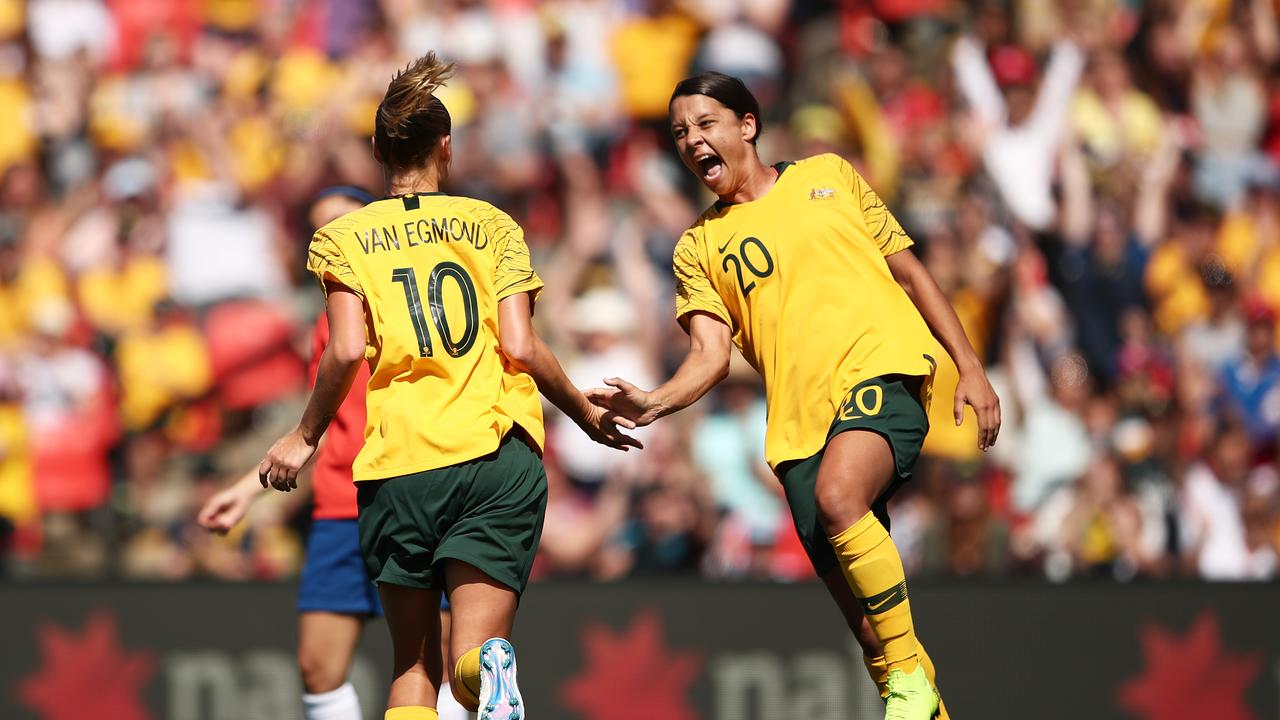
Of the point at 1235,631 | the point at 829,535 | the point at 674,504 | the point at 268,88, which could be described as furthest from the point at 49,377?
the point at 1235,631

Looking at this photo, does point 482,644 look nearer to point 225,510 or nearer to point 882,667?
point 882,667

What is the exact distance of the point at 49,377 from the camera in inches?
408

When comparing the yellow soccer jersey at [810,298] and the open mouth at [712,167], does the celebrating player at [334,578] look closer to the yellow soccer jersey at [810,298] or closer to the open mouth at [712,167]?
the open mouth at [712,167]

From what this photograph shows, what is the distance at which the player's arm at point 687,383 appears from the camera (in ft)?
18.3

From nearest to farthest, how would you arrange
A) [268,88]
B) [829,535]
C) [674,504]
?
[829,535], [674,504], [268,88]

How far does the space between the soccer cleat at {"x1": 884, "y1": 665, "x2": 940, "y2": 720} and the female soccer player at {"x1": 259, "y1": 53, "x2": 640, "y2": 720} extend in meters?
1.30

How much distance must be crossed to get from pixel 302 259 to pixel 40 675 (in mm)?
3322

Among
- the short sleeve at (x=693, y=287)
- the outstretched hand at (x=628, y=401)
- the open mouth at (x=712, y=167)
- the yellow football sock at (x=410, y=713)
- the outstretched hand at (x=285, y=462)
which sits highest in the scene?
the open mouth at (x=712, y=167)

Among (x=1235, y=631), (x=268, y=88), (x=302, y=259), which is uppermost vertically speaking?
(x=268, y=88)

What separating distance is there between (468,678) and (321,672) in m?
1.72

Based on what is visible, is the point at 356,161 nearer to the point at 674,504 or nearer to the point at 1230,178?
the point at 674,504

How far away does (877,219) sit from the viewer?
6.04 metres

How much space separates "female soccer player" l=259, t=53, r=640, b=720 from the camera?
17.0 ft

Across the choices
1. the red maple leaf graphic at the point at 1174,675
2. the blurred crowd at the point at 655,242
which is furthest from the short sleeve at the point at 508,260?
the red maple leaf graphic at the point at 1174,675
